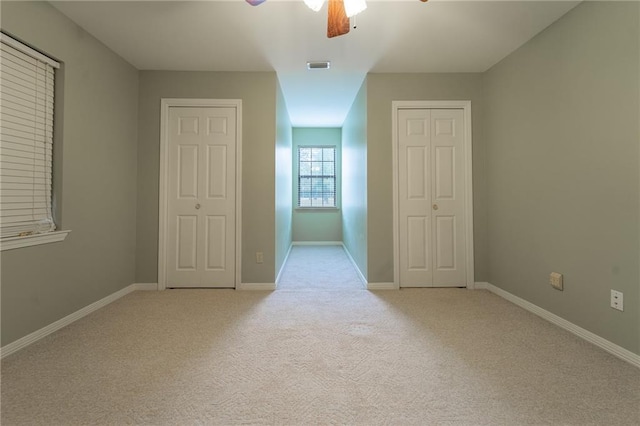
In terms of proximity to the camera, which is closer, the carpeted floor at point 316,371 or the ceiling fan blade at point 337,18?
the carpeted floor at point 316,371

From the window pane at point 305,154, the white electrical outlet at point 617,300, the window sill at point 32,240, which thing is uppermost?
the window pane at point 305,154

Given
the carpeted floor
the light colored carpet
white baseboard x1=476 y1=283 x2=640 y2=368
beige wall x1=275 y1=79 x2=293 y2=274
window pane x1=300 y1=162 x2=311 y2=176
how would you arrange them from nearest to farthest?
the carpeted floor < white baseboard x1=476 y1=283 x2=640 y2=368 < the light colored carpet < beige wall x1=275 y1=79 x2=293 y2=274 < window pane x1=300 y1=162 x2=311 y2=176

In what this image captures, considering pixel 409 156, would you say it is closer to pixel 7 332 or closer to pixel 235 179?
pixel 235 179

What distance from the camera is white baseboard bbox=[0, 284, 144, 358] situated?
1.80 meters

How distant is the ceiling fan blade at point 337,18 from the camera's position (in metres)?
1.63

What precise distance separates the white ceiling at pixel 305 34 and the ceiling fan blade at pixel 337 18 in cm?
62

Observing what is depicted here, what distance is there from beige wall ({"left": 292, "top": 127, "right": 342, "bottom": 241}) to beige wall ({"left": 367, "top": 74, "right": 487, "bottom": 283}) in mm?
3079

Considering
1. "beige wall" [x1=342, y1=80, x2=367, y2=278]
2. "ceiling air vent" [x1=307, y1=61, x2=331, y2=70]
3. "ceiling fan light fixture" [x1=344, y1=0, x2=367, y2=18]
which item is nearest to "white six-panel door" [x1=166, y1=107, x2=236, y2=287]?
"ceiling air vent" [x1=307, y1=61, x2=331, y2=70]

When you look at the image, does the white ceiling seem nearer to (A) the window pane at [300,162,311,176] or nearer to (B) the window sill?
(B) the window sill

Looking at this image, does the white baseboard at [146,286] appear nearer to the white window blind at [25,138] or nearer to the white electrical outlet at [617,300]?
the white window blind at [25,138]

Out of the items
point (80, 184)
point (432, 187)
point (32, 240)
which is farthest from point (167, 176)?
point (432, 187)

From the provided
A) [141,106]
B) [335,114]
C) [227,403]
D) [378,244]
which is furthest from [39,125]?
[335,114]

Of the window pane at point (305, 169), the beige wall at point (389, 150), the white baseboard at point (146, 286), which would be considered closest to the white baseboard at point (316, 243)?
the window pane at point (305, 169)

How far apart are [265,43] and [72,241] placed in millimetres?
2411
